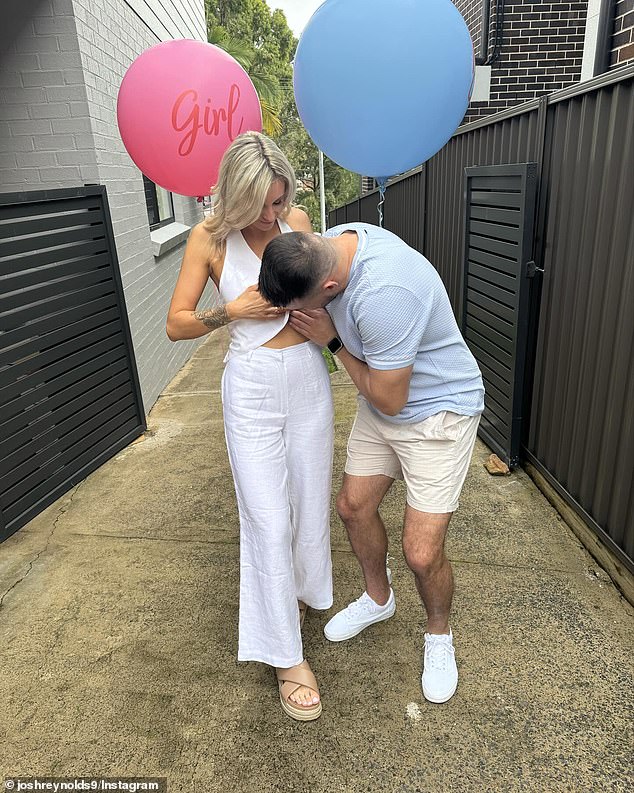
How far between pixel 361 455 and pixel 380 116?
1.37 metres

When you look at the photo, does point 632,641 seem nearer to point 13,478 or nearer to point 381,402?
point 381,402

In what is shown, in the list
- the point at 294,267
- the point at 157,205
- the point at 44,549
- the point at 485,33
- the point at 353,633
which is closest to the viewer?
the point at 294,267

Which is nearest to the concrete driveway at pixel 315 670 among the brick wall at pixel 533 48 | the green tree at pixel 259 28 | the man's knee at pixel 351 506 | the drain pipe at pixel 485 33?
the man's knee at pixel 351 506

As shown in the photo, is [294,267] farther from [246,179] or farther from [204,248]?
[204,248]

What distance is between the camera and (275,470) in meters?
1.92

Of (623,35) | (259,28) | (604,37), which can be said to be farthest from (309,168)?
(623,35)

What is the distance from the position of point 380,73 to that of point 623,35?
5.96 feet

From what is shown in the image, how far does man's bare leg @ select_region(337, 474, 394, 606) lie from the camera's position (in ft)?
7.03

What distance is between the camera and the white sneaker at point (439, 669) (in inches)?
79.0

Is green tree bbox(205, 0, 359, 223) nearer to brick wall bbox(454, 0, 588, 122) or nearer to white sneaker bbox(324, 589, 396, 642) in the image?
brick wall bbox(454, 0, 588, 122)

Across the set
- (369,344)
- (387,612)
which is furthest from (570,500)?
(369,344)

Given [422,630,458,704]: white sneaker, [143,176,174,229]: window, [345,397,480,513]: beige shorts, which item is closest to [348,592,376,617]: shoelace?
[422,630,458,704]: white sneaker

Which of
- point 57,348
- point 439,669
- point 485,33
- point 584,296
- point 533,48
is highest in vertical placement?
point 485,33

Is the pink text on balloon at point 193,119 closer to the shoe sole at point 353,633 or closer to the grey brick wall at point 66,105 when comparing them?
the shoe sole at point 353,633
